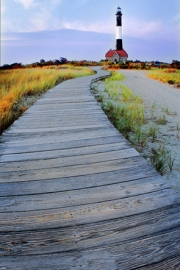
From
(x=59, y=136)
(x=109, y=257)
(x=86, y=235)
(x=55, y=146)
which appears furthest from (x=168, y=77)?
(x=109, y=257)

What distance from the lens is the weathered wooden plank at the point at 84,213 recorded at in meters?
1.42

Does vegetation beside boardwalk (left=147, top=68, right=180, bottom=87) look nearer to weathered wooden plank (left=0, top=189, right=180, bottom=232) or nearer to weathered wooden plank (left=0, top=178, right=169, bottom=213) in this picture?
weathered wooden plank (left=0, top=178, right=169, bottom=213)

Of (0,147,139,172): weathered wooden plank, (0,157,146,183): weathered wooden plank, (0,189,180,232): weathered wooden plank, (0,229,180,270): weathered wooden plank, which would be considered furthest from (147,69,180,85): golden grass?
(0,229,180,270): weathered wooden plank

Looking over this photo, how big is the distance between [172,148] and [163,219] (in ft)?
8.10

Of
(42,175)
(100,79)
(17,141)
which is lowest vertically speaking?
(42,175)

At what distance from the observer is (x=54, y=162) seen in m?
2.27

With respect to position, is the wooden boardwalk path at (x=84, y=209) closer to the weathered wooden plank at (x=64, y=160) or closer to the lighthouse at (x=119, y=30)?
the weathered wooden plank at (x=64, y=160)

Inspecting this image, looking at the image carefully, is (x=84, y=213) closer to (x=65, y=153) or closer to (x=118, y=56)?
(x=65, y=153)

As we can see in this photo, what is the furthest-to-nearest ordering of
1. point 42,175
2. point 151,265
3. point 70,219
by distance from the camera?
point 42,175 → point 70,219 → point 151,265

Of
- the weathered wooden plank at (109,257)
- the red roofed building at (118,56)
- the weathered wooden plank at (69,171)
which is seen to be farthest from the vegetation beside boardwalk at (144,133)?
the red roofed building at (118,56)

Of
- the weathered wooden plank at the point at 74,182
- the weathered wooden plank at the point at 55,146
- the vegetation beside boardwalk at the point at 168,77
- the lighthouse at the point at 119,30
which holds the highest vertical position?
the lighthouse at the point at 119,30

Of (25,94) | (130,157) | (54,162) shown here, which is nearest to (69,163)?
(54,162)

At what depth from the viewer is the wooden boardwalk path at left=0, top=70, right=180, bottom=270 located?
1.19 m

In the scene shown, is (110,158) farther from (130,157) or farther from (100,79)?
(100,79)
